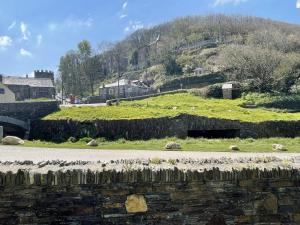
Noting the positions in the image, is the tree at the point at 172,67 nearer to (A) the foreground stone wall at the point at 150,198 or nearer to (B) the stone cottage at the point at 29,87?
(B) the stone cottage at the point at 29,87

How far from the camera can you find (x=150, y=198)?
690cm

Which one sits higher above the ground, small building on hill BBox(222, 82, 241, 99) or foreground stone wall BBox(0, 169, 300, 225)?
small building on hill BBox(222, 82, 241, 99)

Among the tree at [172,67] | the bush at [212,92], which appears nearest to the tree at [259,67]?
the bush at [212,92]

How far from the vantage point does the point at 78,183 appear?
267 inches

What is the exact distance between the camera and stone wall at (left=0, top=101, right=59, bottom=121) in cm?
3593

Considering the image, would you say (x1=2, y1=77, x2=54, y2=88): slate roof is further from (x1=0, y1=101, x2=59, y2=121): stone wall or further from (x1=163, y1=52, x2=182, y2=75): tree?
(x1=0, y1=101, x2=59, y2=121): stone wall

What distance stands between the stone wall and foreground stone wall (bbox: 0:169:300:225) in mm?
30363

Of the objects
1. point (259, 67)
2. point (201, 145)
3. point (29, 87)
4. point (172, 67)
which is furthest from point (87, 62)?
point (201, 145)

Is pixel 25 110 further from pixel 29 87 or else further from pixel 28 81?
pixel 28 81

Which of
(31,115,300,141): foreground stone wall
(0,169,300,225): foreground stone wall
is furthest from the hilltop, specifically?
(0,169,300,225): foreground stone wall

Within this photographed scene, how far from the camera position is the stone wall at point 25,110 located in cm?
3593

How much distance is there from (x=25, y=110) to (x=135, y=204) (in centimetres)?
3111

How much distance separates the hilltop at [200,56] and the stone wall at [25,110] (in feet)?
102

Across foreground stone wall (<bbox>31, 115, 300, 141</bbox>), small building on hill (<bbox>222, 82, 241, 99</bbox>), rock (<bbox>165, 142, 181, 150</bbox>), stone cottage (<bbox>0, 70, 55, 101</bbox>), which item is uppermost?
stone cottage (<bbox>0, 70, 55, 101</bbox>)
